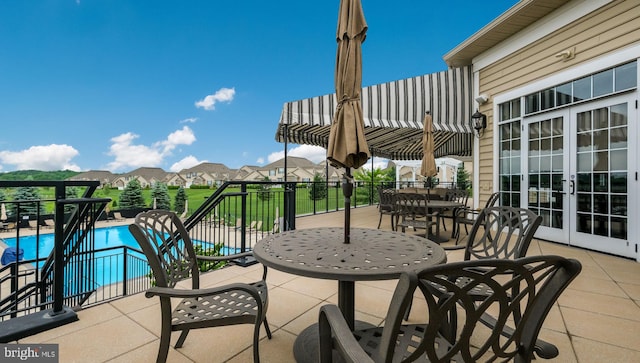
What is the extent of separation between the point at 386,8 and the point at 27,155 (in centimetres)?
5204

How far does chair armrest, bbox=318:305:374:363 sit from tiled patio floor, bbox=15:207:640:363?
33.3 inches

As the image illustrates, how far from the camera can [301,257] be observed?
58.2 inches

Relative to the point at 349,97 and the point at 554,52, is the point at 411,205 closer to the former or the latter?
the point at 349,97

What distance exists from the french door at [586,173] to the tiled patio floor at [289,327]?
4.54ft

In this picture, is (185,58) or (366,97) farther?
(185,58)

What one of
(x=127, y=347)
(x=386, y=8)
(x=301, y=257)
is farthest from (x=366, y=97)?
(x=386, y=8)

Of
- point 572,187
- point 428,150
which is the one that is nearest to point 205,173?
point 428,150

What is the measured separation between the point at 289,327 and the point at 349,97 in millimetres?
1650

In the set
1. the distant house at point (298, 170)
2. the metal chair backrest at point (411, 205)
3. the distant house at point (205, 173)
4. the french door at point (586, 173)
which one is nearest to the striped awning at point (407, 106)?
the french door at point (586, 173)

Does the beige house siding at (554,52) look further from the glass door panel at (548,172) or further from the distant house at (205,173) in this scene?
the distant house at (205,173)

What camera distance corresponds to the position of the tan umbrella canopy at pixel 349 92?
176 cm

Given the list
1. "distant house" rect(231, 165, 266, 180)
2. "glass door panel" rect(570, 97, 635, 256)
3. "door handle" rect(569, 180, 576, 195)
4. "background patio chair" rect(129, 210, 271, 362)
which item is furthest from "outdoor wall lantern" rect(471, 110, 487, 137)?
"distant house" rect(231, 165, 266, 180)

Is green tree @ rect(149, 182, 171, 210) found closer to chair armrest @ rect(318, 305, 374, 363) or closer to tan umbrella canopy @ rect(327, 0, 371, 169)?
tan umbrella canopy @ rect(327, 0, 371, 169)

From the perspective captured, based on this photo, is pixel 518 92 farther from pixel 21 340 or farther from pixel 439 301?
pixel 21 340
